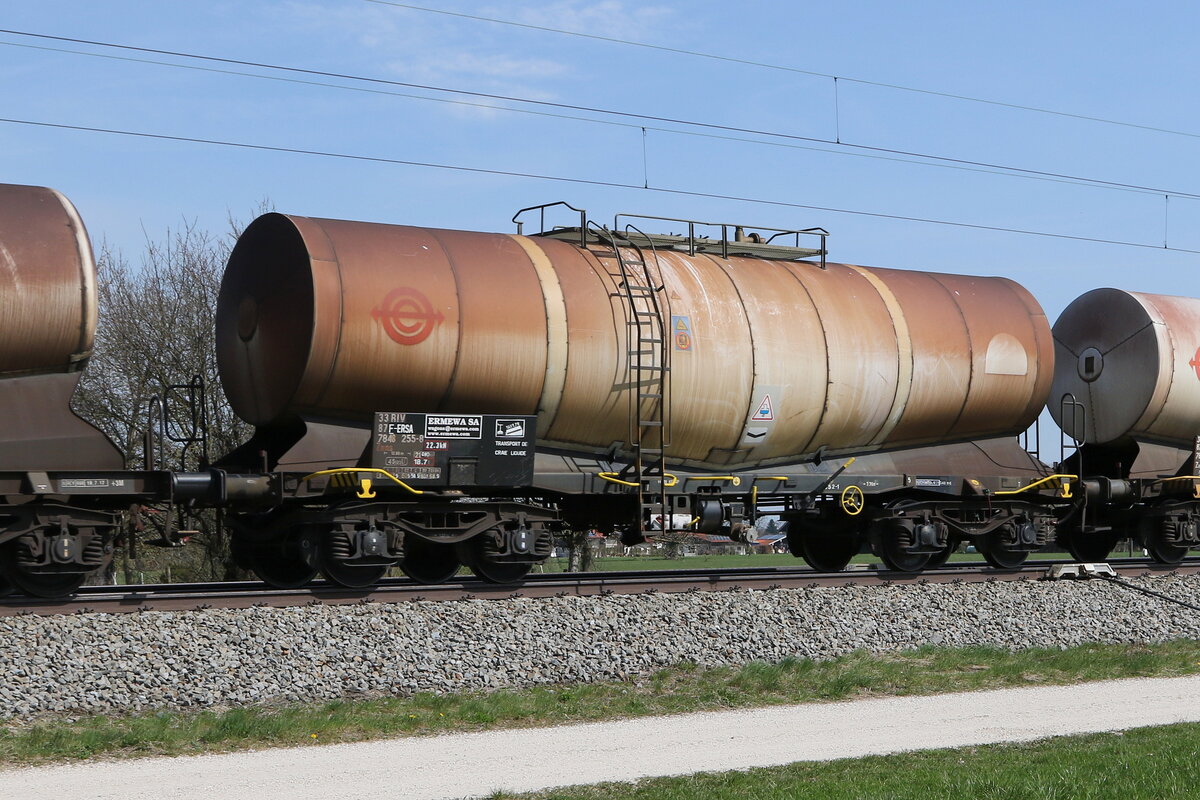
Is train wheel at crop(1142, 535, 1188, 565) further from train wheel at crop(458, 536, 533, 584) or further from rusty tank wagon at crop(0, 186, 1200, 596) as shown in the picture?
train wheel at crop(458, 536, 533, 584)

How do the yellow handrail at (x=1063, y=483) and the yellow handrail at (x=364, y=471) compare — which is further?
the yellow handrail at (x=1063, y=483)

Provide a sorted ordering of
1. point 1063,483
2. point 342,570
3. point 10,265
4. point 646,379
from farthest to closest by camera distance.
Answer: point 1063,483
point 646,379
point 342,570
point 10,265

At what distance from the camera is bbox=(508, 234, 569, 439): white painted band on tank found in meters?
13.9

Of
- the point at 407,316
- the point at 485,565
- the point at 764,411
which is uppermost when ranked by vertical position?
the point at 407,316

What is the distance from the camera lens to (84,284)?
468 inches


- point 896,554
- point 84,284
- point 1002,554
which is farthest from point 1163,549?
point 84,284

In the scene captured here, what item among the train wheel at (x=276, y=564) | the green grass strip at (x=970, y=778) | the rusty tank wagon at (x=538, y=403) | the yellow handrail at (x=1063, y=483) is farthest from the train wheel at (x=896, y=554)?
the green grass strip at (x=970, y=778)

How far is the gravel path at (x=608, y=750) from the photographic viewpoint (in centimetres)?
794

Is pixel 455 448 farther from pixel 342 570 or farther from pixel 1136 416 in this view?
pixel 1136 416

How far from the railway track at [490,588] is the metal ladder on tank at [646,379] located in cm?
95

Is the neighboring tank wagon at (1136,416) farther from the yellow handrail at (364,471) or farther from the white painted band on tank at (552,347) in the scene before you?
the yellow handrail at (364,471)

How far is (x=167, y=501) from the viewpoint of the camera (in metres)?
12.5

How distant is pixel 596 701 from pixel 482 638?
147 centimetres

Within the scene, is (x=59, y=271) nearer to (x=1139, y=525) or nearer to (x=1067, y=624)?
(x=1067, y=624)
